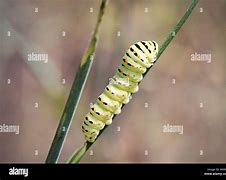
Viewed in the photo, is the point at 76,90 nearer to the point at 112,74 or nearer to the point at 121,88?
the point at 121,88

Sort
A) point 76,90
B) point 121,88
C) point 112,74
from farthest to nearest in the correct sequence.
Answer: point 112,74
point 121,88
point 76,90

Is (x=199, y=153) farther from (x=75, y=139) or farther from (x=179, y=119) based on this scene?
(x=75, y=139)

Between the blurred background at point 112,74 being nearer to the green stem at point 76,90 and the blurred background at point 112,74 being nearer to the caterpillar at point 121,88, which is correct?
the caterpillar at point 121,88

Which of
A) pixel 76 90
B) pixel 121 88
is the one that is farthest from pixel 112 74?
pixel 76 90

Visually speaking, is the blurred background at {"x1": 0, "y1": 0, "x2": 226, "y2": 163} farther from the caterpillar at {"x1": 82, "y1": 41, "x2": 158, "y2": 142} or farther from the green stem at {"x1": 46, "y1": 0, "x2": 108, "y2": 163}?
the green stem at {"x1": 46, "y1": 0, "x2": 108, "y2": 163}

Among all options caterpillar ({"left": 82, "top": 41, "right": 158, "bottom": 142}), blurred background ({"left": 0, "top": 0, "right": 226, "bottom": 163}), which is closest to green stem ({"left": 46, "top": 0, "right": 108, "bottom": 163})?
caterpillar ({"left": 82, "top": 41, "right": 158, "bottom": 142})

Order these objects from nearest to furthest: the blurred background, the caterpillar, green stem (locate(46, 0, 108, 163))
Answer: green stem (locate(46, 0, 108, 163)) < the caterpillar < the blurred background
